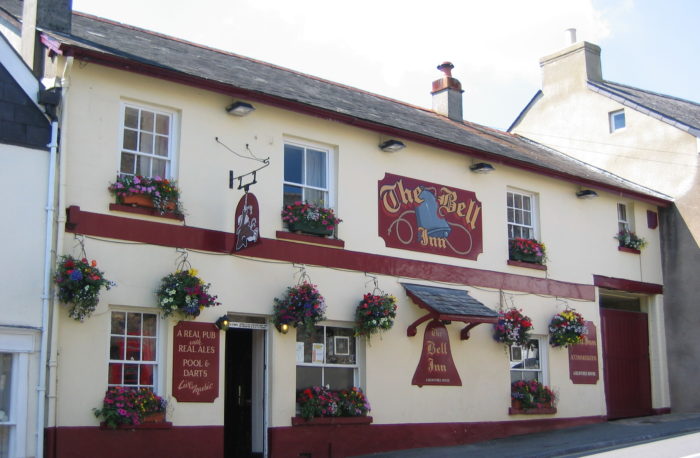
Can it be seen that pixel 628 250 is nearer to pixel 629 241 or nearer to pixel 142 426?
pixel 629 241

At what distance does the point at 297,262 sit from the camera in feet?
46.7

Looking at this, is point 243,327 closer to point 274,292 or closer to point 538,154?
point 274,292

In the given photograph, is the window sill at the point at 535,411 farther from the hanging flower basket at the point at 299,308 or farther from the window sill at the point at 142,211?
the window sill at the point at 142,211

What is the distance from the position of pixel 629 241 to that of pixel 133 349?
12.9 meters

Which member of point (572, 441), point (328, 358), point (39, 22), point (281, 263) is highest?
point (39, 22)

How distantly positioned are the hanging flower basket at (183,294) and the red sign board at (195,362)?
0.39 metres

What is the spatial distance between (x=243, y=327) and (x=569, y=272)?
28.0 feet

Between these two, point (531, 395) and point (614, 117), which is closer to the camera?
point (531, 395)

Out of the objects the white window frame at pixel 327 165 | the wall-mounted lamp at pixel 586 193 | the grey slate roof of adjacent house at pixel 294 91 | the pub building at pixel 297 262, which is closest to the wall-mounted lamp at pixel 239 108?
the pub building at pixel 297 262

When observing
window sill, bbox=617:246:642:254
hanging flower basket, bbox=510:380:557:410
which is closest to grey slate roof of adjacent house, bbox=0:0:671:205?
window sill, bbox=617:246:642:254

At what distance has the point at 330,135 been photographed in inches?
601

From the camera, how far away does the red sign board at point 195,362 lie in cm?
1262

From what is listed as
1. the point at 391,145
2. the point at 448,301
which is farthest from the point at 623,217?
the point at 391,145

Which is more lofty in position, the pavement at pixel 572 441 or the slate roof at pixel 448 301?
the slate roof at pixel 448 301
